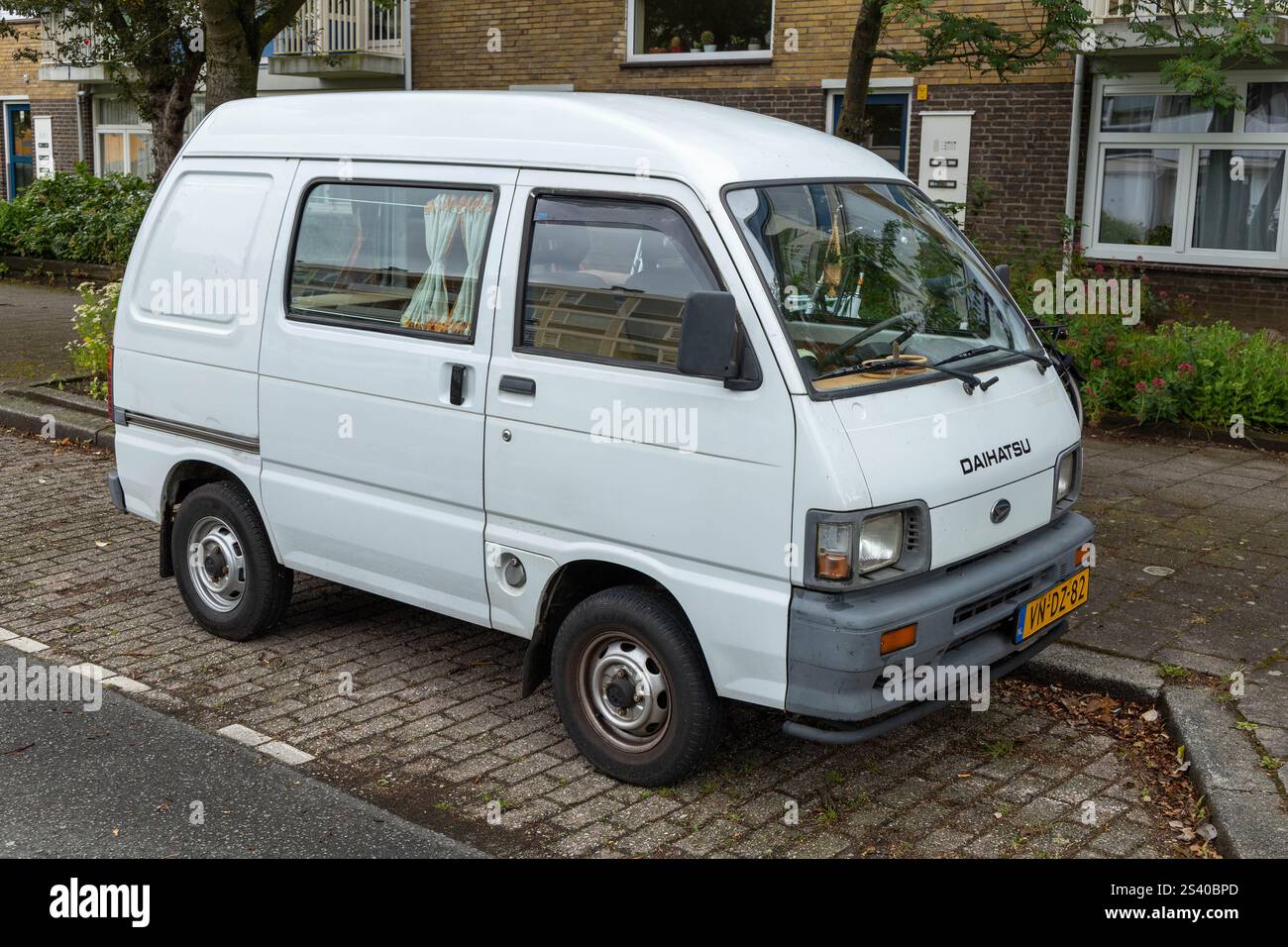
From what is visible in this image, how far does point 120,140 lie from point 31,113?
2718 mm

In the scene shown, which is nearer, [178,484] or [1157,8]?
[178,484]

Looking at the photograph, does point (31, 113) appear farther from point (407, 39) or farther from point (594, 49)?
point (594, 49)

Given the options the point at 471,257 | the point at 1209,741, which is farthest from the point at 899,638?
the point at 471,257

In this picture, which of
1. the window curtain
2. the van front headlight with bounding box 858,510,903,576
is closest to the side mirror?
the van front headlight with bounding box 858,510,903,576

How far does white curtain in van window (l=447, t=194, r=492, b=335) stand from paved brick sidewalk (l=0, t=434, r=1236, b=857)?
5.13 ft

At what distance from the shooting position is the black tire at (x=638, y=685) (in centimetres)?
448

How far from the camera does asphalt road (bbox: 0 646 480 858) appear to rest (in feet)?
14.1

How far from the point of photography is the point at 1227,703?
5289 millimetres

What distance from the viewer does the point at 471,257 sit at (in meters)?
5.02

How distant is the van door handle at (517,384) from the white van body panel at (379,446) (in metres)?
0.12

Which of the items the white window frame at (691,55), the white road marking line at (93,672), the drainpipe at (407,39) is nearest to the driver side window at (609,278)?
the white road marking line at (93,672)

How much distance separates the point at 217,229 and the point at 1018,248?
35.1ft

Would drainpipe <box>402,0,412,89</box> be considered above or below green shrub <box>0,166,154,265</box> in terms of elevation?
above

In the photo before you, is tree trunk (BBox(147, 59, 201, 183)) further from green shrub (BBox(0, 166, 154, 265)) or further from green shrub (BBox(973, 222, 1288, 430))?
green shrub (BBox(973, 222, 1288, 430))
